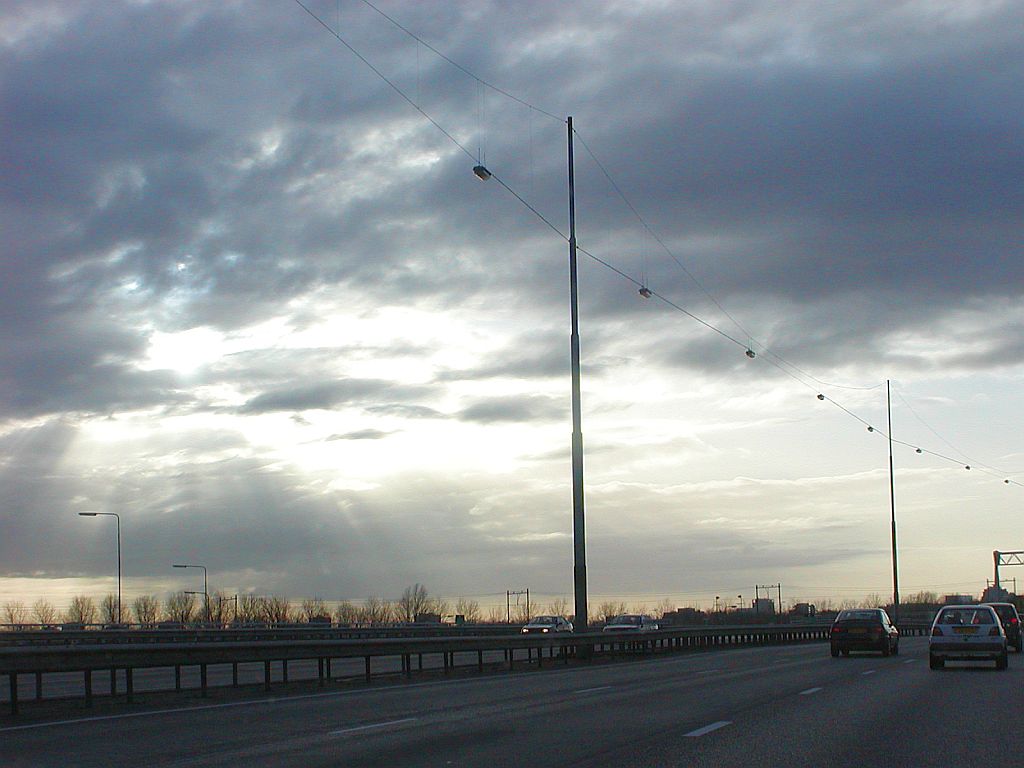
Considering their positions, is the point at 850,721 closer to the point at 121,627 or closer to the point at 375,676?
the point at 375,676

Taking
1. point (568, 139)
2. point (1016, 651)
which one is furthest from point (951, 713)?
point (1016, 651)

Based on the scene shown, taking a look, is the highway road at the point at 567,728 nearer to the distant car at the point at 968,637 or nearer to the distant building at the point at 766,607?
the distant car at the point at 968,637

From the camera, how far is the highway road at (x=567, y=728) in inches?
485

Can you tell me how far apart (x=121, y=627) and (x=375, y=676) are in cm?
4666

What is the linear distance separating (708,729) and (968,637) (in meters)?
17.4

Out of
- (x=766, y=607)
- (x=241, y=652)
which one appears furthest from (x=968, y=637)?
(x=766, y=607)

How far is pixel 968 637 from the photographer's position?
97.8ft

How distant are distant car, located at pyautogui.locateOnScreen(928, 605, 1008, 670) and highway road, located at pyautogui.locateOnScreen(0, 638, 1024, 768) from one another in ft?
16.5

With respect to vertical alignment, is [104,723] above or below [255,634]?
above

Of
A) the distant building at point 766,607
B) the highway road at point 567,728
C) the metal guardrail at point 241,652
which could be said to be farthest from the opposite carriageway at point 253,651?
the distant building at point 766,607

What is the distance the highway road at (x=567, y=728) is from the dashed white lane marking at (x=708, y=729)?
26 millimetres

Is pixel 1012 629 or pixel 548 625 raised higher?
pixel 1012 629

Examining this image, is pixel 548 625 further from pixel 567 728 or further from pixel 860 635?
pixel 567 728

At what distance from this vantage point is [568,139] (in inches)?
1599
